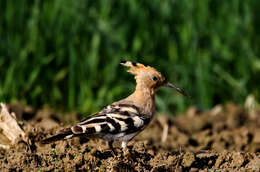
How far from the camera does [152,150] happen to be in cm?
432

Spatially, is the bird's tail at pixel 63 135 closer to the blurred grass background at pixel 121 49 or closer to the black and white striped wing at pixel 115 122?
the black and white striped wing at pixel 115 122

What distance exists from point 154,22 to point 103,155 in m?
3.06

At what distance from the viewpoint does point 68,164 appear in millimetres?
3410

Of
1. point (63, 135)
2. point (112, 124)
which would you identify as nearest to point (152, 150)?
point (112, 124)

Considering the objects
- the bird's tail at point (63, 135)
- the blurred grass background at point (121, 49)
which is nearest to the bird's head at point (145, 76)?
the bird's tail at point (63, 135)

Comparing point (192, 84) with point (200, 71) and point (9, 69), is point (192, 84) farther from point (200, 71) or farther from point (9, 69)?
point (9, 69)

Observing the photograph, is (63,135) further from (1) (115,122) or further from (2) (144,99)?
(2) (144,99)

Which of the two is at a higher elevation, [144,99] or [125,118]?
[144,99]

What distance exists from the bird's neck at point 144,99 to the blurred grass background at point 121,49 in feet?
6.41

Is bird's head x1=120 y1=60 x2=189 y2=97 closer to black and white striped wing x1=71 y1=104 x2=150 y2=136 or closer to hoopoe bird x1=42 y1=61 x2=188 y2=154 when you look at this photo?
hoopoe bird x1=42 y1=61 x2=188 y2=154

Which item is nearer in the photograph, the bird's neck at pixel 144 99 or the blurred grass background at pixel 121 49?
the bird's neck at pixel 144 99

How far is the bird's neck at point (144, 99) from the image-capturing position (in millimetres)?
4238

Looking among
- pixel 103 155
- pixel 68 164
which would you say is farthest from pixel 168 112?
pixel 68 164

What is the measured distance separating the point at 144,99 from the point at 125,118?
41 cm
